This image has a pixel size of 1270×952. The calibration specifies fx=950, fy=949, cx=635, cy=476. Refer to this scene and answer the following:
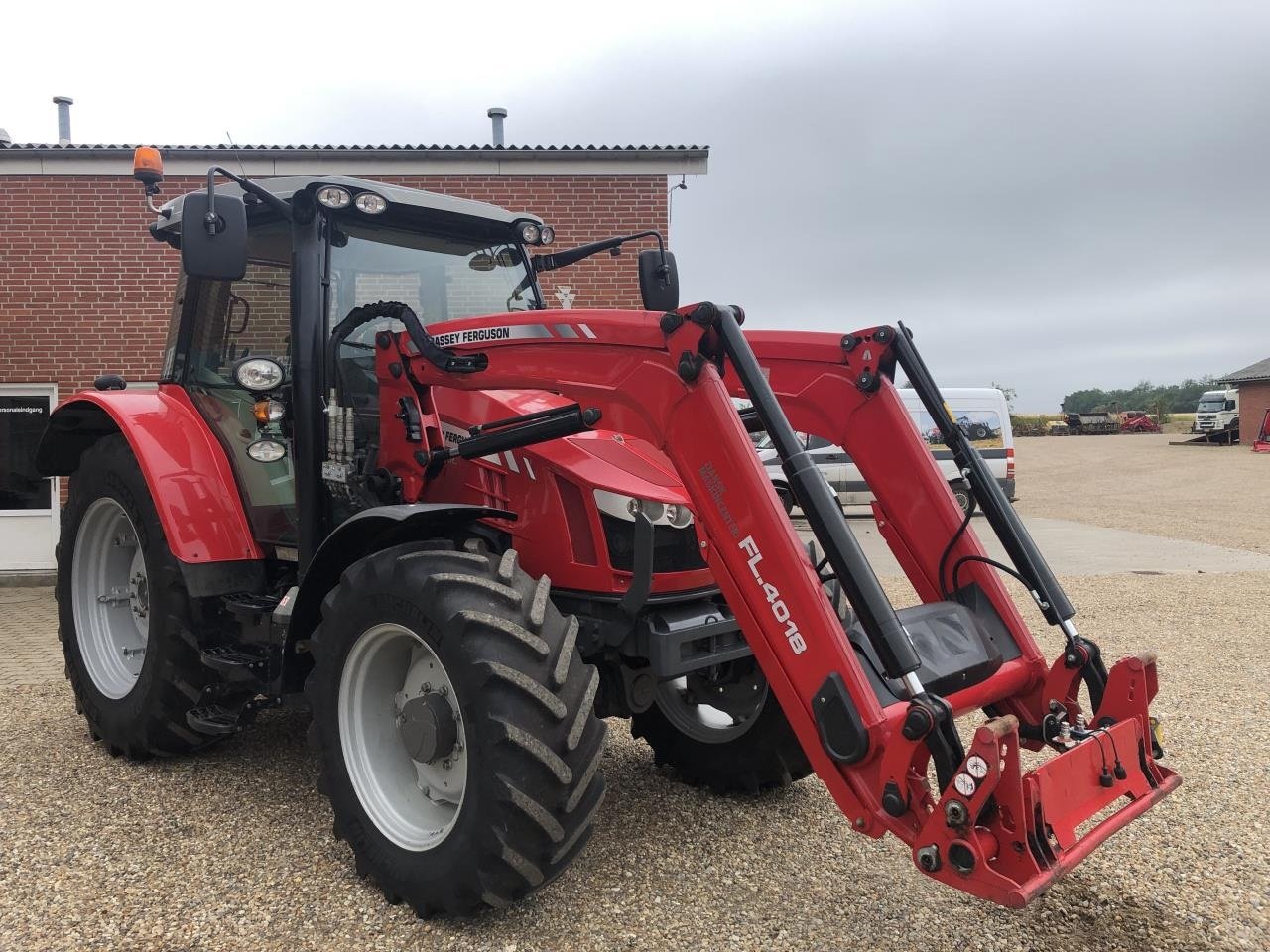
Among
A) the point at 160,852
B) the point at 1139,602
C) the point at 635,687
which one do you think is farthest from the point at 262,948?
the point at 1139,602

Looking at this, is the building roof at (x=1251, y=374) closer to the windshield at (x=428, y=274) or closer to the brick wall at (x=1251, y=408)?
the brick wall at (x=1251, y=408)

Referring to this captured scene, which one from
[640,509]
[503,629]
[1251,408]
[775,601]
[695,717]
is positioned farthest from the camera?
[1251,408]

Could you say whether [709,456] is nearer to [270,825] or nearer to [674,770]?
[674,770]

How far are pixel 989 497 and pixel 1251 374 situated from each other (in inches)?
1629

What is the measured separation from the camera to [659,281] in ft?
12.5

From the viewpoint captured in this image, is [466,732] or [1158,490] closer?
[466,732]

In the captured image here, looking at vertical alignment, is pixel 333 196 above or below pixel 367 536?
above

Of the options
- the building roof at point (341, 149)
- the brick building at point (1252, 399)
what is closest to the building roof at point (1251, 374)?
the brick building at point (1252, 399)

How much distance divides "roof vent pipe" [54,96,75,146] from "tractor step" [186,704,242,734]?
9819 mm

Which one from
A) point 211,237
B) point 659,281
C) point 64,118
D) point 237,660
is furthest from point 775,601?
point 64,118

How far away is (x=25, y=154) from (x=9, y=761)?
740 cm

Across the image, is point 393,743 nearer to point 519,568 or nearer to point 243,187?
point 519,568

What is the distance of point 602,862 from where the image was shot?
321 cm

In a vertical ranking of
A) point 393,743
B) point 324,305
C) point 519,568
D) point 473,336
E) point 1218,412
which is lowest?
point 393,743
